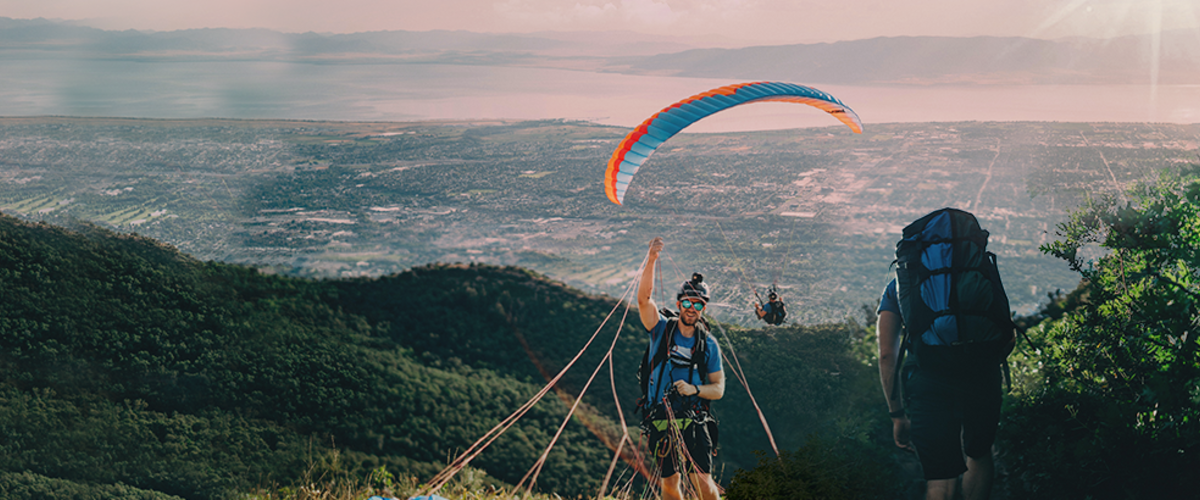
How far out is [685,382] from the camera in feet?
20.6

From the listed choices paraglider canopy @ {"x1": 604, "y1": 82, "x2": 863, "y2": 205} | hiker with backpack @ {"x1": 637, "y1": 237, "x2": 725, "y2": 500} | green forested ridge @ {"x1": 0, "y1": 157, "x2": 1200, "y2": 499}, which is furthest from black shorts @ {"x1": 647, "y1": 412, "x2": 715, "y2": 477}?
paraglider canopy @ {"x1": 604, "y1": 82, "x2": 863, "y2": 205}

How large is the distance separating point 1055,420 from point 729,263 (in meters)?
62.8

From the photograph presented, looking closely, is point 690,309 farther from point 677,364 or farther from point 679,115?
point 679,115

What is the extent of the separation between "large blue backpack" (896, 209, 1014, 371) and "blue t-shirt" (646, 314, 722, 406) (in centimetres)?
200

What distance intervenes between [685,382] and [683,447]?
0.69 m

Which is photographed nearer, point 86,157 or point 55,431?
point 55,431

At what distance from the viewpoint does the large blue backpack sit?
19.7ft

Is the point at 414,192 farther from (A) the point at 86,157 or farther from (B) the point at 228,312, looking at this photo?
(B) the point at 228,312

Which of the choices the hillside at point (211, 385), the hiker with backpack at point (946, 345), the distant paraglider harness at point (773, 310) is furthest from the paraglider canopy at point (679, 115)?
the hillside at point (211, 385)

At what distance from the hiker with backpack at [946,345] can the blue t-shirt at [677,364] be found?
5.81ft

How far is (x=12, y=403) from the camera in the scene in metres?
17.0

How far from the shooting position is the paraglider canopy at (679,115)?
8891 mm

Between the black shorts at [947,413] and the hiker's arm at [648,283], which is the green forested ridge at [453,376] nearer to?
the black shorts at [947,413]

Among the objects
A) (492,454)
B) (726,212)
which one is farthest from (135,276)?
(726,212)
